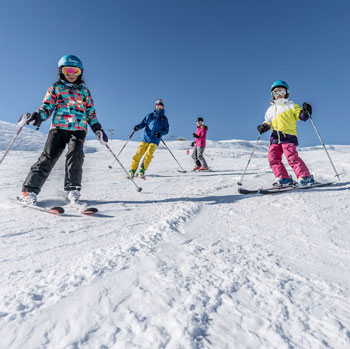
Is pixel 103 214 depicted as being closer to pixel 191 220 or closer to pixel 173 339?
pixel 191 220

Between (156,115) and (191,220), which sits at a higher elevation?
(156,115)

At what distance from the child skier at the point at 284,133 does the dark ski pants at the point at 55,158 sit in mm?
3197

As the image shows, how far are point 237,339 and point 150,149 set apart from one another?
5.77 m

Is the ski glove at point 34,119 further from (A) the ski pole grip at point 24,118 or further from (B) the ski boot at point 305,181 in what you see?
(B) the ski boot at point 305,181

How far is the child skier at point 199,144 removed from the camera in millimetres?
8891

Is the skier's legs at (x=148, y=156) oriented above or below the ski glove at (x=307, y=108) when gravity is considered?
above

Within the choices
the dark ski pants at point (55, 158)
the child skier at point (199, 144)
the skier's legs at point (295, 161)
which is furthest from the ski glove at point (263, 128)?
the child skier at point (199, 144)

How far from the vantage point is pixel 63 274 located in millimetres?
1337

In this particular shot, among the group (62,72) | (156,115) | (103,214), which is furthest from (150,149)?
(103,214)

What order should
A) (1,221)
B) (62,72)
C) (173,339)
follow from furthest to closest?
(62,72), (1,221), (173,339)

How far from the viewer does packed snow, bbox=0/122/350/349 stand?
0.90m

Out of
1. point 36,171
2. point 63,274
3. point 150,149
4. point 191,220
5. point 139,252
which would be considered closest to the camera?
point 63,274

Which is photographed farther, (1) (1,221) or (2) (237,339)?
(1) (1,221)

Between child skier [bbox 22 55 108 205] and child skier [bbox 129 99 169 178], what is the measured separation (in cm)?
278
